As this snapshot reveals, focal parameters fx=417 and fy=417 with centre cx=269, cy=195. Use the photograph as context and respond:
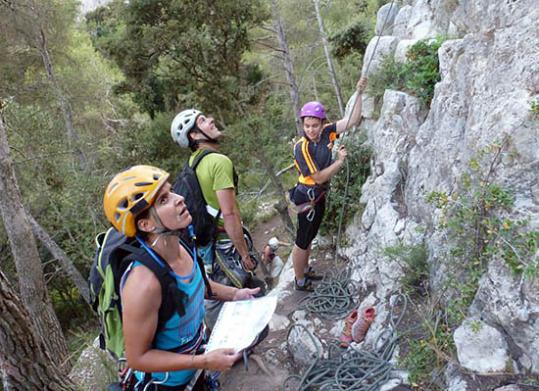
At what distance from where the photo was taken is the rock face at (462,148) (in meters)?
2.64

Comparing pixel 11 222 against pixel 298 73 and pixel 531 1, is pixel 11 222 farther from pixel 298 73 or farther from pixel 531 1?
pixel 298 73

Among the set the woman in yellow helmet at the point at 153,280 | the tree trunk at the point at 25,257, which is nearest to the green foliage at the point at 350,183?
the woman in yellow helmet at the point at 153,280

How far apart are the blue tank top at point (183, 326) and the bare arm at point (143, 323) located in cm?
8

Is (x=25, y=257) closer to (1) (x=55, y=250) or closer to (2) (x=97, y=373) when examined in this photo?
(2) (x=97, y=373)

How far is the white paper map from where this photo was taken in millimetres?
2289

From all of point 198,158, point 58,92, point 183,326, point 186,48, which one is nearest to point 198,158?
point 198,158

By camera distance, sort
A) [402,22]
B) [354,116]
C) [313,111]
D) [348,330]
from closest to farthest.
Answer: [348,330], [313,111], [354,116], [402,22]

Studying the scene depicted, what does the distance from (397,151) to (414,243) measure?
51.0 inches

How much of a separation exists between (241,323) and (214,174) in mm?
1532

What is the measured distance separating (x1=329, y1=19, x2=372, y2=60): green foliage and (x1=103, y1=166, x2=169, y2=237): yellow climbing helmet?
953 cm

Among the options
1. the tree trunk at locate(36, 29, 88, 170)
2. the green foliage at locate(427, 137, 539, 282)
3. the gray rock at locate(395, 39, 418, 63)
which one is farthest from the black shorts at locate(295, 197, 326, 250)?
the tree trunk at locate(36, 29, 88, 170)

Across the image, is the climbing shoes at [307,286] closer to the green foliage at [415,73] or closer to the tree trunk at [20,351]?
the green foliage at [415,73]

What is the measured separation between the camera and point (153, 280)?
6.32 ft

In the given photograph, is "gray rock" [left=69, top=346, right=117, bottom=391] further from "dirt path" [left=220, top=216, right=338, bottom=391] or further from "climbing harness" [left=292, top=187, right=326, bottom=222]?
"climbing harness" [left=292, top=187, right=326, bottom=222]
